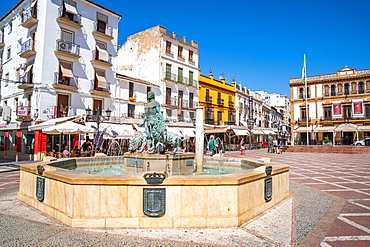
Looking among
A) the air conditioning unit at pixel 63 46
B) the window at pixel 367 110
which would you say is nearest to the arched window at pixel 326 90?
the window at pixel 367 110

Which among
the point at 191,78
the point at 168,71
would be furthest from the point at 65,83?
the point at 191,78

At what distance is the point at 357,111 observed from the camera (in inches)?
1535

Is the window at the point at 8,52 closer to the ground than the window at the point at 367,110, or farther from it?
farther from it

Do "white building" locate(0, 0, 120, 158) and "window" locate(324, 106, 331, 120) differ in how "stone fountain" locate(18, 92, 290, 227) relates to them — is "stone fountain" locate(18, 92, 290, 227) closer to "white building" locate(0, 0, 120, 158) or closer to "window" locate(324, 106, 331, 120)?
"white building" locate(0, 0, 120, 158)

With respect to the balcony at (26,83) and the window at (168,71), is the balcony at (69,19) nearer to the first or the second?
the balcony at (26,83)

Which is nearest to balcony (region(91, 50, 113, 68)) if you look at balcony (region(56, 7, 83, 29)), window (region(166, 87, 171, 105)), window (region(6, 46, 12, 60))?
balcony (region(56, 7, 83, 29))

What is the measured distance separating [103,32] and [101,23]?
2.67 feet

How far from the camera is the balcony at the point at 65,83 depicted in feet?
64.1

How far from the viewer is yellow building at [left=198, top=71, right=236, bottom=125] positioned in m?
35.2

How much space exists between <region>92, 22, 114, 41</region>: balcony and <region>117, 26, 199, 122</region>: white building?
7021mm

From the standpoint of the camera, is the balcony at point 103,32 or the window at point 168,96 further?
the window at point 168,96

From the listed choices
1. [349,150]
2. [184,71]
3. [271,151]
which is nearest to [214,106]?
[184,71]

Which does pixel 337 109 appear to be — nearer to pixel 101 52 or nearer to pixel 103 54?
pixel 103 54

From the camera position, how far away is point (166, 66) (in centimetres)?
3020
